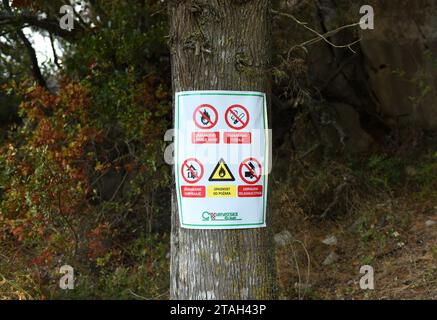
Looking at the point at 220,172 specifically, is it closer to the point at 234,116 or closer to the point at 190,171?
the point at 190,171

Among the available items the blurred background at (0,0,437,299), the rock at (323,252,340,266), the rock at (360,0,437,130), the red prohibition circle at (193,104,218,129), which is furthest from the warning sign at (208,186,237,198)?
the rock at (360,0,437,130)

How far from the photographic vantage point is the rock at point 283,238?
22.5 ft

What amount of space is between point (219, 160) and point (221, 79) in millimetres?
546

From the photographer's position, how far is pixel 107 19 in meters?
7.75

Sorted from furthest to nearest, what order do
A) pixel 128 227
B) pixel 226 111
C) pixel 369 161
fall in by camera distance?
pixel 369 161
pixel 128 227
pixel 226 111

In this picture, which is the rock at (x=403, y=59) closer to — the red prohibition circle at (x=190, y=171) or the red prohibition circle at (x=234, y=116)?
the red prohibition circle at (x=234, y=116)

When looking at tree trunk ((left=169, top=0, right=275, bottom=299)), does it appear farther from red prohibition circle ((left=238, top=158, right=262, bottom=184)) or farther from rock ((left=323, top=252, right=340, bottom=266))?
rock ((left=323, top=252, right=340, bottom=266))

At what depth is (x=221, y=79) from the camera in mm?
4250

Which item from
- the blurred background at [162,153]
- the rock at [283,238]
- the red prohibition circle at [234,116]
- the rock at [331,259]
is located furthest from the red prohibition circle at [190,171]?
the rock at [331,259]

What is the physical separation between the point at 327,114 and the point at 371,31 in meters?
1.28

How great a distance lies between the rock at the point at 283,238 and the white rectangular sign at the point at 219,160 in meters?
2.62

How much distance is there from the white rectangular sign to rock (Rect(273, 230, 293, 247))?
2619 millimetres
